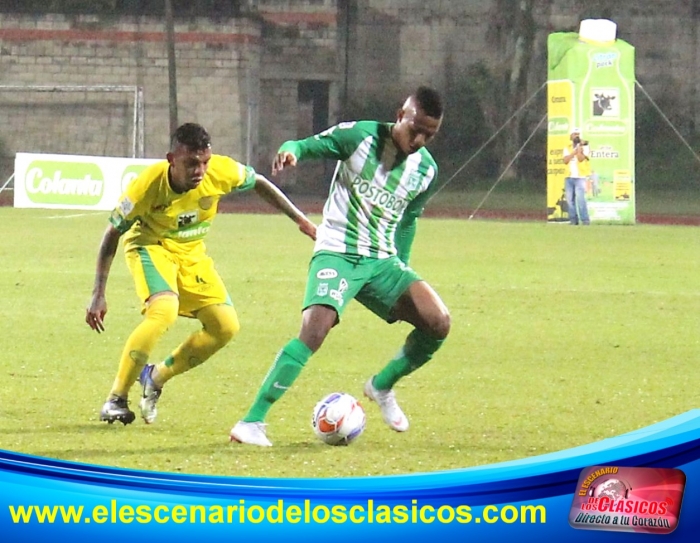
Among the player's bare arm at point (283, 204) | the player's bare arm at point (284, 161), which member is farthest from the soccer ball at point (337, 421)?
the player's bare arm at point (284, 161)

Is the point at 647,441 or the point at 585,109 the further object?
the point at 585,109

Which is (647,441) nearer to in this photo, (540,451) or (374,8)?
(540,451)

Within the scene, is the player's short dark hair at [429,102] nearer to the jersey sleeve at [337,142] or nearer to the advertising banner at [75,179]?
the jersey sleeve at [337,142]

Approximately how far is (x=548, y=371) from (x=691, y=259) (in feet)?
24.5

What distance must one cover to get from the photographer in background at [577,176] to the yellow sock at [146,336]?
1332cm

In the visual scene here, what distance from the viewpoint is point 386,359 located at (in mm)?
7969

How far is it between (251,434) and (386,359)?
2.78m

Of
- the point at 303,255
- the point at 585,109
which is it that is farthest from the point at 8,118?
the point at 303,255

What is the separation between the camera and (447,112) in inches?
1198

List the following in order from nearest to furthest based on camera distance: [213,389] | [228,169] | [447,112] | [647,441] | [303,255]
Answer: [647,441] < [228,169] < [213,389] < [303,255] < [447,112]

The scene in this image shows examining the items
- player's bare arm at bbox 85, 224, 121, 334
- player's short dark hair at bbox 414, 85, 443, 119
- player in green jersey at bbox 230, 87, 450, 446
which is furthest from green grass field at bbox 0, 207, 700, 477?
player's short dark hair at bbox 414, 85, 443, 119

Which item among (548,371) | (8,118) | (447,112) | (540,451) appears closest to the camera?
(540,451)

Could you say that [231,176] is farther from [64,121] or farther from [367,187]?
[64,121]

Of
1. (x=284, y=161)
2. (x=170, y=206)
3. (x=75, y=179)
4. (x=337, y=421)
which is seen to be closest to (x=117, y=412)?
(x=170, y=206)
